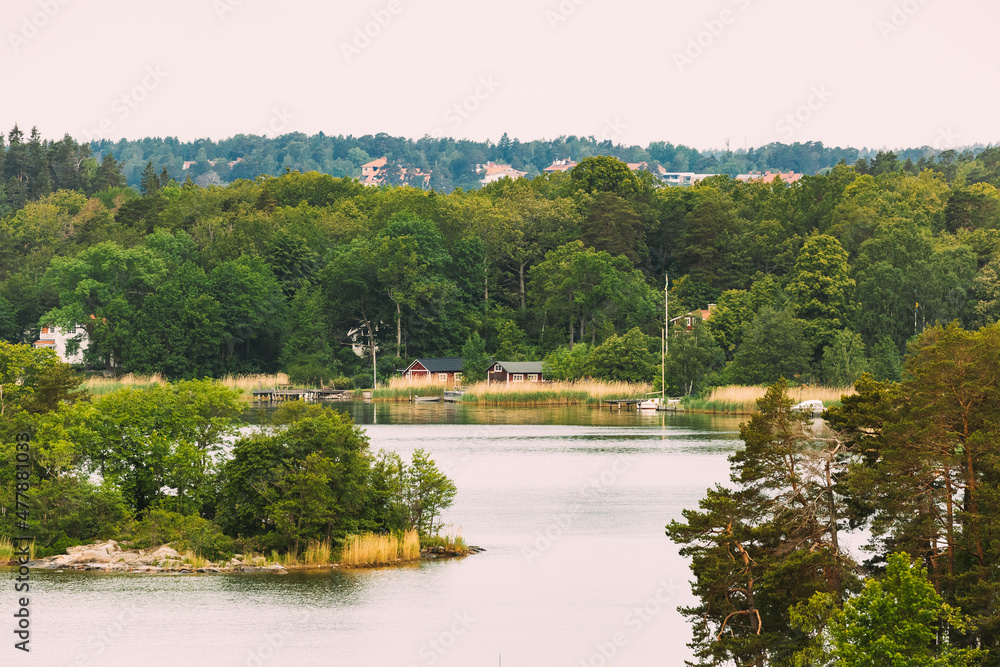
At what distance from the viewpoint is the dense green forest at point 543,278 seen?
8356cm

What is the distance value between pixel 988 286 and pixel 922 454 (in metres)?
67.3

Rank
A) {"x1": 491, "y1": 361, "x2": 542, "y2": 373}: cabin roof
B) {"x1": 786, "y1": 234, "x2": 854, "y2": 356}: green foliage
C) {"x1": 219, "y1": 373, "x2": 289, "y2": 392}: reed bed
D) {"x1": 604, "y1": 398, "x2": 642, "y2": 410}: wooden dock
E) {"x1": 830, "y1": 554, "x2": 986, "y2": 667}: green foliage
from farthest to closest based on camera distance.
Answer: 1. {"x1": 219, "y1": 373, "x2": 289, "y2": 392}: reed bed
2. {"x1": 491, "y1": 361, "x2": 542, "y2": 373}: cabin roof
3. {"x1": 786, "y1": 234, "x2": 854, "y2": 356}: green foliage
4. {"x1": 604, "y1": 398, "x2": 642, "y2": 410}: wooden dock
5. {"x1": 830, "y1": 554, "x2": 986, "y2": 667}: green foliage

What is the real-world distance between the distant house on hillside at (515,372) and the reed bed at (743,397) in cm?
1680

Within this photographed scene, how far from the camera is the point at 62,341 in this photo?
334 feet

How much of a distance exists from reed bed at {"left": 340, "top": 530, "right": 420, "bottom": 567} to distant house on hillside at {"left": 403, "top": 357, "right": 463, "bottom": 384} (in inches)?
2597

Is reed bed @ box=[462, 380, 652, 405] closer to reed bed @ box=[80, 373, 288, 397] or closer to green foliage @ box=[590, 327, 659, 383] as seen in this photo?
green foliage @ box=[590, 327, 659, 383]

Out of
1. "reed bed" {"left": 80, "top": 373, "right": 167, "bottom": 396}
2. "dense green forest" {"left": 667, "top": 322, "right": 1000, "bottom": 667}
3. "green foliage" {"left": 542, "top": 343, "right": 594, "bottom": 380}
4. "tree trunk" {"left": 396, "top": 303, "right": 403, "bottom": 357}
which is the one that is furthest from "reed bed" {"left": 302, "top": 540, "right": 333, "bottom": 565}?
"tree trunk" {"left": 396, "top": 303, "right": 403, "bottom": 357}

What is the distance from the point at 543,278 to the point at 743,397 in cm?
2948

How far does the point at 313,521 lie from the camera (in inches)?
1125

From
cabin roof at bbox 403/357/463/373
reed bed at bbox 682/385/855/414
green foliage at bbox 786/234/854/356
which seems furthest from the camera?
cabin roof at bbox 403/357/463/373

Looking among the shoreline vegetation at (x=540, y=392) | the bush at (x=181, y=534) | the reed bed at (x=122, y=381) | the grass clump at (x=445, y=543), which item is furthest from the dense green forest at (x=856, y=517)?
the reed bed at (x=122, y=381)

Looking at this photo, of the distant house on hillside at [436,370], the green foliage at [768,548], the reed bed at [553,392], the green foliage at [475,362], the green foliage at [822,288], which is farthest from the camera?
the distant house on hillside at [436,370]

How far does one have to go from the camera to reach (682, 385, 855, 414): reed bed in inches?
2776

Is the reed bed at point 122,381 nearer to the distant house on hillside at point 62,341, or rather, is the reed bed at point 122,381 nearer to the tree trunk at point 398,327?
the distant house on hillside at point 62,341
